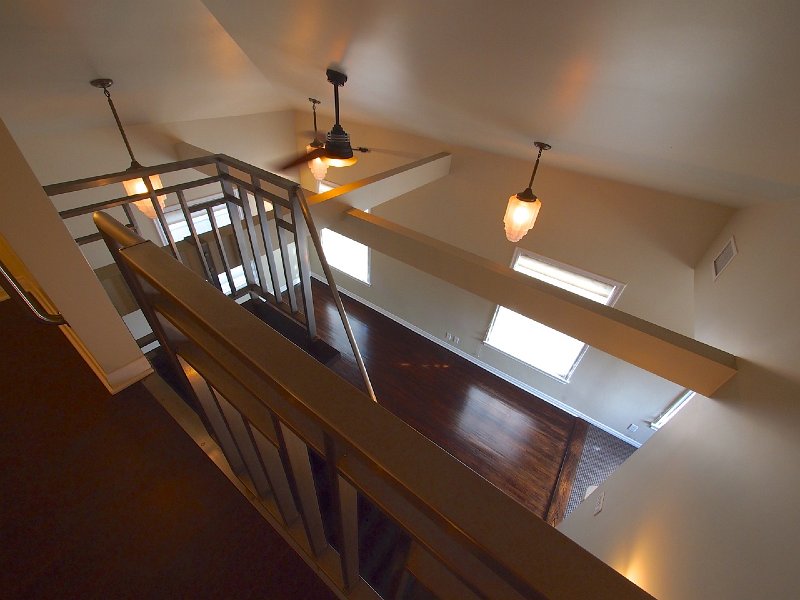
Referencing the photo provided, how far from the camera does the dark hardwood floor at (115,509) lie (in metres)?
1.00

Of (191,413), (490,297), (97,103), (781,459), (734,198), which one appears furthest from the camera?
(97,103)

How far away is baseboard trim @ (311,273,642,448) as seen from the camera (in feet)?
13.7

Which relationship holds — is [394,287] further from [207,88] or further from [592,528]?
[592,528]

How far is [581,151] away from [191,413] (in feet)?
8.89

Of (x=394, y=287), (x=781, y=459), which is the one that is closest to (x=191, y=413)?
(x=781, y=459)

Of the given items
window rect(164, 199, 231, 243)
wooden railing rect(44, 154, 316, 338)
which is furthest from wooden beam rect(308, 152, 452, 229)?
window rect(164, 199, 231, 243)

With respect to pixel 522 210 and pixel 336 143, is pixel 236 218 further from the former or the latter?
pixel 522 210

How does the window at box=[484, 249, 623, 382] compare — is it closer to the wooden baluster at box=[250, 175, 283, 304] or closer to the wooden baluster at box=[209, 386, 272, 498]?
the wooden baluster at box=[250, 175, 283, 304]

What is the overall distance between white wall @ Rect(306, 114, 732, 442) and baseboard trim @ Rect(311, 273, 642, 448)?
0.08m

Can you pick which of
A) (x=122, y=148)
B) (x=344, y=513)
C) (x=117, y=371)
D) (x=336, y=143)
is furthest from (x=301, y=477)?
(x=122, y=148)

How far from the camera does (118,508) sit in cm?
114

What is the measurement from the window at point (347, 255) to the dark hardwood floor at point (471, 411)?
2.80 feet

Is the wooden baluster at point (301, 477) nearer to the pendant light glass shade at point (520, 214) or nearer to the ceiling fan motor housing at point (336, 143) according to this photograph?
the pendant light glass shade at point (520, 214)

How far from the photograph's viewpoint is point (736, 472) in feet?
3.65
